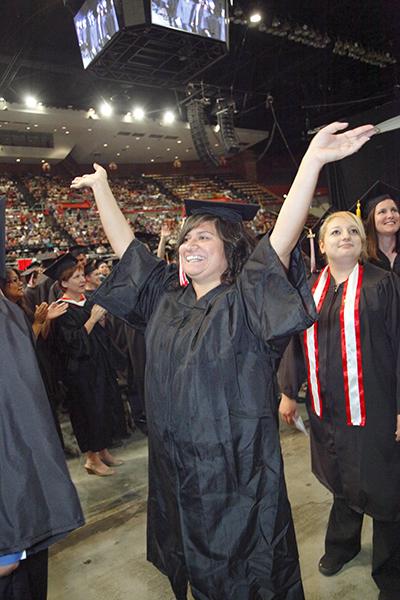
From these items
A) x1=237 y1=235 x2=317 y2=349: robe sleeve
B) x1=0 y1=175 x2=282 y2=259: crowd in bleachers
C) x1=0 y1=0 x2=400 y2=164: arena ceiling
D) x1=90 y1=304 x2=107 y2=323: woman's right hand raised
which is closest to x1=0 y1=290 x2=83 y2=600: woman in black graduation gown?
x1=237 y1=235 x2=317 y2=349: robe sleeve

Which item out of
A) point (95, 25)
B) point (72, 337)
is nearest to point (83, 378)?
point (72, 337)

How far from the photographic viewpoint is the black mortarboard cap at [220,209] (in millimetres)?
1690

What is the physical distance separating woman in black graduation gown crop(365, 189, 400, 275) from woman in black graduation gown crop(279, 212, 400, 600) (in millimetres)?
859

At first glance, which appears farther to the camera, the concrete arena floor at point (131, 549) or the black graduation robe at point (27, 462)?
the concrete arena floor at point (131, 549)

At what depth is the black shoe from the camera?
7.20 ft

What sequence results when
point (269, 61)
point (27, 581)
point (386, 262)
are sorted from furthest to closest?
1. point (269, 61)
2. point (386, 262)
3. point (27, 581)

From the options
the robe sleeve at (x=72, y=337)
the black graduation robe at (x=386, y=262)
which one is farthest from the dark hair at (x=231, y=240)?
the robe sleeve at (x=72, y=337)

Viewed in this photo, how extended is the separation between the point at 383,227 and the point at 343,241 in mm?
1039

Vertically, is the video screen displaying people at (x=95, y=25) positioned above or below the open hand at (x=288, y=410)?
above

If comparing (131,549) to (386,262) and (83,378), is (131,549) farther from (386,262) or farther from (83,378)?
(386,262)

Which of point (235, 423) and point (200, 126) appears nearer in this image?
point (235, 423)

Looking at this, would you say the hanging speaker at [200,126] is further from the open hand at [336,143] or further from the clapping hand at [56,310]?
the open hand at [336,143]

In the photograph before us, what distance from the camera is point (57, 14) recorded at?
891 centimetres

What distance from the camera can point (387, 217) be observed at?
9.85 feet
